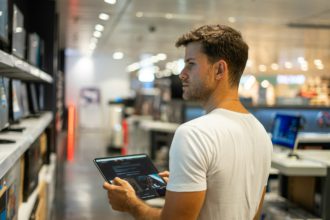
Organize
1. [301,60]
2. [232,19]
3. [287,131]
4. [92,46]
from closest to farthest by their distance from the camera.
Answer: [287,131] < [232,19] < [92,46] < [301,60]

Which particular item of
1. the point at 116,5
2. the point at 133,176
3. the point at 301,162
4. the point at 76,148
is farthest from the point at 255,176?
the point at 76,148

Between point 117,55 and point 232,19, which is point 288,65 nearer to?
point 117,55

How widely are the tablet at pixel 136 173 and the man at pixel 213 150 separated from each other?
0.07 meters

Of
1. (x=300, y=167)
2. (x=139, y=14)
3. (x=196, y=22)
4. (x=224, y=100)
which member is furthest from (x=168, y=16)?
(x=224, y=100)

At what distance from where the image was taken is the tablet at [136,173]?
6.09 ft

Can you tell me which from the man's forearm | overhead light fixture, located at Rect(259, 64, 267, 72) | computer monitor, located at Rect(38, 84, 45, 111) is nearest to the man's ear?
the man's forearm

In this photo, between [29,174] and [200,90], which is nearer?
[200,90]

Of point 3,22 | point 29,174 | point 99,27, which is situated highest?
point 99,27

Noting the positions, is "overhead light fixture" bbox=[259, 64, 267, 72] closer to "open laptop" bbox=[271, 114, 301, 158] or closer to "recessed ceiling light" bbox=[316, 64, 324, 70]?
"recessed ceiling light" bbox=[316, 64, 324, 70]

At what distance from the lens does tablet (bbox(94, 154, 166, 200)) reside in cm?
186

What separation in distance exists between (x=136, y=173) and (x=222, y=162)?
45cm

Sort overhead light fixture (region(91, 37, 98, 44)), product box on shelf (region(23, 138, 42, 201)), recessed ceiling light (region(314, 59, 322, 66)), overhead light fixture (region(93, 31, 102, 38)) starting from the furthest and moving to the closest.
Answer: recessed ceiling light (region(314, 59, 322, 66)) → overhead light fixture (region(91, 37, 98, 44)) → overhead light fixture (region(93, 31, 102, 38)) → product box on shelf (region(23, 138, 42, 201))

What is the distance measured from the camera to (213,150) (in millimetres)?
1572

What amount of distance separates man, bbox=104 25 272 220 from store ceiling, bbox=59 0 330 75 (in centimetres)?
660
